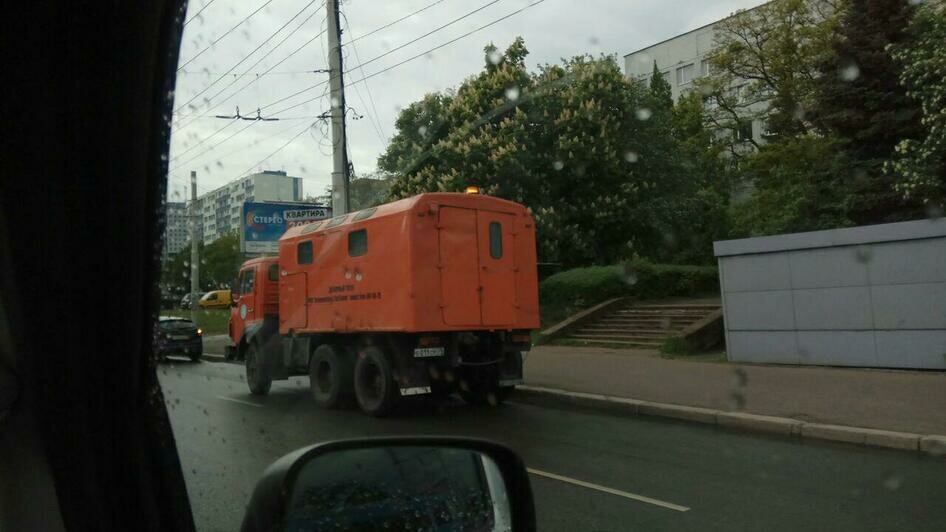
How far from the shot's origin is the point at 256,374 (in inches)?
501

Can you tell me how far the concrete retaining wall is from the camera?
13.0 metres

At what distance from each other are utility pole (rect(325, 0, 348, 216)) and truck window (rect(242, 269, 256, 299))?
2147 mm

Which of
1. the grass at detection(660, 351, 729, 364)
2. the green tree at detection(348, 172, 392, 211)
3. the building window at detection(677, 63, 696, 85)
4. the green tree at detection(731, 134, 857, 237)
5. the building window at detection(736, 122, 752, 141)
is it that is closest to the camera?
the grass at detection(660, 351, 729, 364)

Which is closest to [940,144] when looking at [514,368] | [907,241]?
[907,241]

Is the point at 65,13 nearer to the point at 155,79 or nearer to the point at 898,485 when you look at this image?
the point at 155,79

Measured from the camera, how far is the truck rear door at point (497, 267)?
1138 cm

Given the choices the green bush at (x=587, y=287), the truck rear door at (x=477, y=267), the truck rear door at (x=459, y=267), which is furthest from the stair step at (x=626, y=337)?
the truck rear door at (x=459, y=267)

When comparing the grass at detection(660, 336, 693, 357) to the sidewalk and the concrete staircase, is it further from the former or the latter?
the concrete staircase

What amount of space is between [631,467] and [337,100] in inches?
272

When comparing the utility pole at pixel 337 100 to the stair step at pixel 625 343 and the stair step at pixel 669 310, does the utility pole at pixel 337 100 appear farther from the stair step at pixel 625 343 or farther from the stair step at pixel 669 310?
the stair step at pixel 669 310

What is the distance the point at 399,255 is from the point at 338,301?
1.58 m

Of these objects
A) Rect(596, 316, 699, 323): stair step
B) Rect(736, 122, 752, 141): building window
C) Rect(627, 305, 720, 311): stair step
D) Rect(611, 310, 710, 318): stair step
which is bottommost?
Rect(596, 316, 699, 323): stair step

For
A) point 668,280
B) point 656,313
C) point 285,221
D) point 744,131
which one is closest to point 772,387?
point 656,313

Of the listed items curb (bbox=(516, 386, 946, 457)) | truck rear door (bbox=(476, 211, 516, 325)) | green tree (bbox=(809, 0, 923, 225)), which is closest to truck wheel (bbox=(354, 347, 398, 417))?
truck rear door (bbox=(476, 211, 516, 325))
